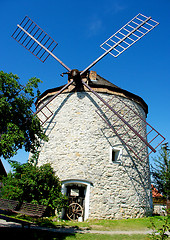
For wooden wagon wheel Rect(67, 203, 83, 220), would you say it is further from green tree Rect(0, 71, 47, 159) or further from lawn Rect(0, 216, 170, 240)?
green tree Rect(0, 71, 47, 159)

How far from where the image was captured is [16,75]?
649 cm

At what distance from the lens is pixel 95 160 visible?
9750 millimetres

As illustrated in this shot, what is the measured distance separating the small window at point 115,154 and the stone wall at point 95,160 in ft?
0.48

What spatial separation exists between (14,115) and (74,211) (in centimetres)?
532

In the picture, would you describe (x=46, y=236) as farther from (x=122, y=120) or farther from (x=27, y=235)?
(x=122, y=120)

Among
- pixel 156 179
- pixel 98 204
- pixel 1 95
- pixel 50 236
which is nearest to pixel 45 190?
pixel 98 204

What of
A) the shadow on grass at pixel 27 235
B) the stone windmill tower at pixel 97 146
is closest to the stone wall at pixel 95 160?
the stone windmill tower at pixel 97 146

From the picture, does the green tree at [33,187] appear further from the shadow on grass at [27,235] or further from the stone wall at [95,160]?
the shadow on grass at [27,235]

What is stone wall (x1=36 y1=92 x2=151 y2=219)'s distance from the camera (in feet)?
30.4

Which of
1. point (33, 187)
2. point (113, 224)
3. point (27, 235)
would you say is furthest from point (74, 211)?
point (27, 235)

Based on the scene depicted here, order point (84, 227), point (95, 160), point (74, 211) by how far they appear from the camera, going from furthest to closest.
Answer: point (95, 160) < point (74, 211) < point (84, 227)

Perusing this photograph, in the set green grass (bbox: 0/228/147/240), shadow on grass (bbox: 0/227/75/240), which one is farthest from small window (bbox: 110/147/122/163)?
shadow on grass (bbox: 0/227/75/240)

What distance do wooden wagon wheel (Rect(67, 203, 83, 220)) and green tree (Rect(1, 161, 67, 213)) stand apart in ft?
1.78

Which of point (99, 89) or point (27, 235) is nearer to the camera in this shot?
point (27, 235)
